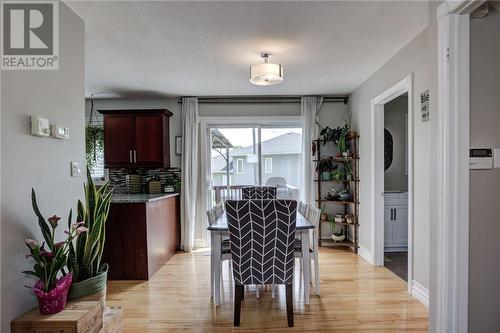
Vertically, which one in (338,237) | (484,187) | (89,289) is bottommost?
(338,237)

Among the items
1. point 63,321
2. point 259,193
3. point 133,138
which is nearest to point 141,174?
point 133,138

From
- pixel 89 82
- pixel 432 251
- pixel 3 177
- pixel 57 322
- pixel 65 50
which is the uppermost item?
pixel 89 82

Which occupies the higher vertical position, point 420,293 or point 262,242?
point 262,242

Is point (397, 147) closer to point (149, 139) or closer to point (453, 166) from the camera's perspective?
point (453, 166)

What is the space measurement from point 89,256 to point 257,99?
3.48m

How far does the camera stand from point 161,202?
3783 millimetres

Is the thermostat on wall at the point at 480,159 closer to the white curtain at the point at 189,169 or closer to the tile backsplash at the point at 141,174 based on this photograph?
the white curtain at the point at 189,169

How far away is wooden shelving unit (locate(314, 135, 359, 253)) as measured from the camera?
416cm

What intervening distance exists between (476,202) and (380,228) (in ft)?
6.62

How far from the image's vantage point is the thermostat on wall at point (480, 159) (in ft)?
5.43

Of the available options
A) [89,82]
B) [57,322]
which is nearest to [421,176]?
[57,322]

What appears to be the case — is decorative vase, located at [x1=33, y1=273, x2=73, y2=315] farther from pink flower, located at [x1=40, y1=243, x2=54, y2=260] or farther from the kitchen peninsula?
the kitchen peninsula

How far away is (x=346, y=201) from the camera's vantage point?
4262 mm

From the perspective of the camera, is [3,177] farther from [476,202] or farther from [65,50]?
[476,202]
